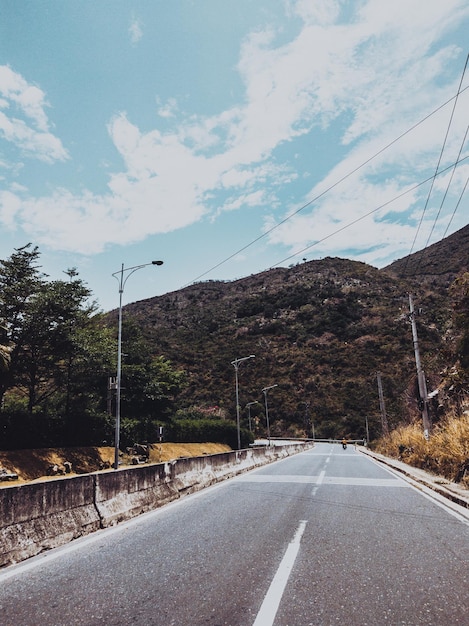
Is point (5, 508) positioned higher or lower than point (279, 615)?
higher

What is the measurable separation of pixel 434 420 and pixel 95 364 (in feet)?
79.6

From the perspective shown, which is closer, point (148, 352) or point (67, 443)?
point (67, 443)

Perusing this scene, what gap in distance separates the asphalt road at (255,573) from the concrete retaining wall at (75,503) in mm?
292

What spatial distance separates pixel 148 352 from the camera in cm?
4584

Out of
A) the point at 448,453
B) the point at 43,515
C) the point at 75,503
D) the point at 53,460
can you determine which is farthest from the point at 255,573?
the point at 53,460

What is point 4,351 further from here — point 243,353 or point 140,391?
point 243,353

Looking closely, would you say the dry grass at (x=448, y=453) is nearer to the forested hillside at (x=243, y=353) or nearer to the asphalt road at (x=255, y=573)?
the forested hillside at (x=243, y=353)

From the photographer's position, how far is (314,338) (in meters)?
91.1

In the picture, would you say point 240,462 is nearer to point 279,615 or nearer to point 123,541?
point 123,541

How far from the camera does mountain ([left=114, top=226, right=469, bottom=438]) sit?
7325 centimetres

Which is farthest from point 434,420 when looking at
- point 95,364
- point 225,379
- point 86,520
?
point 225,379

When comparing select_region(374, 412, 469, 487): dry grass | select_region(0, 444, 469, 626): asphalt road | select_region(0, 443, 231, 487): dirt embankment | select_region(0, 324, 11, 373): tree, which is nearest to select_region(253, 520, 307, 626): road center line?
select_region(0, 444, 469, 626): asphalt road

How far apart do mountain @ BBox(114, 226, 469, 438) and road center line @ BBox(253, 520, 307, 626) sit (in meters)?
50.8

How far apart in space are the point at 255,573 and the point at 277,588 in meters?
0.54
